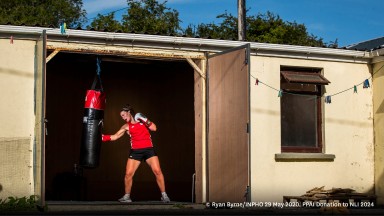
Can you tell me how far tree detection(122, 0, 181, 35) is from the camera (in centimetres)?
3186

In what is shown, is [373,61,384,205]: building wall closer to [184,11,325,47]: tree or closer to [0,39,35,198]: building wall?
[0,39,35,198]: building wall

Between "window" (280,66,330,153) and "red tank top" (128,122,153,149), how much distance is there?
2.90 m

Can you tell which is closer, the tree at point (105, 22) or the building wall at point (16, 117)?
the building wall at point (16, 117)

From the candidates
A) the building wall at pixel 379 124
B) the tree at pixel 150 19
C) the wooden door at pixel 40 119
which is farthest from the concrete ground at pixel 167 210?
the tree at pixel 150 19

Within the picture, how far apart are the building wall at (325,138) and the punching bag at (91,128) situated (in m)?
3.06

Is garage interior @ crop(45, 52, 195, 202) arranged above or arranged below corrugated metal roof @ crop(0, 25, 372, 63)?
below

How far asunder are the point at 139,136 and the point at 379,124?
528cm

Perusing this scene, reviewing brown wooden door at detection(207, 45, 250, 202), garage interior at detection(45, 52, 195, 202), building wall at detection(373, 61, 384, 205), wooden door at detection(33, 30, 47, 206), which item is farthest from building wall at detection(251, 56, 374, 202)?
wooden door at detection(33, 30, 47, 206)

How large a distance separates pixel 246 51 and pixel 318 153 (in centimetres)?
339

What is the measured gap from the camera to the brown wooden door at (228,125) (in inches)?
510

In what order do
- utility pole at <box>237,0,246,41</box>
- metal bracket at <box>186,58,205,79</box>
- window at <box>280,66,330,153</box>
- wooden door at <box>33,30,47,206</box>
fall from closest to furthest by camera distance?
wooden door at <box>33,30,47,206</box>, metal bracket at <box>186,58,205,79</box>, window at <box>280,66,330,153</box>, utility pole at <box>237,0,246,41</box>

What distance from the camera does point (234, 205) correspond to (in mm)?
13109

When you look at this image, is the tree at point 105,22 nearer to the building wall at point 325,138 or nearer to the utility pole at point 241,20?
the utility pole at point 241,20

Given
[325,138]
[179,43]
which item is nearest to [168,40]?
[179,43]
